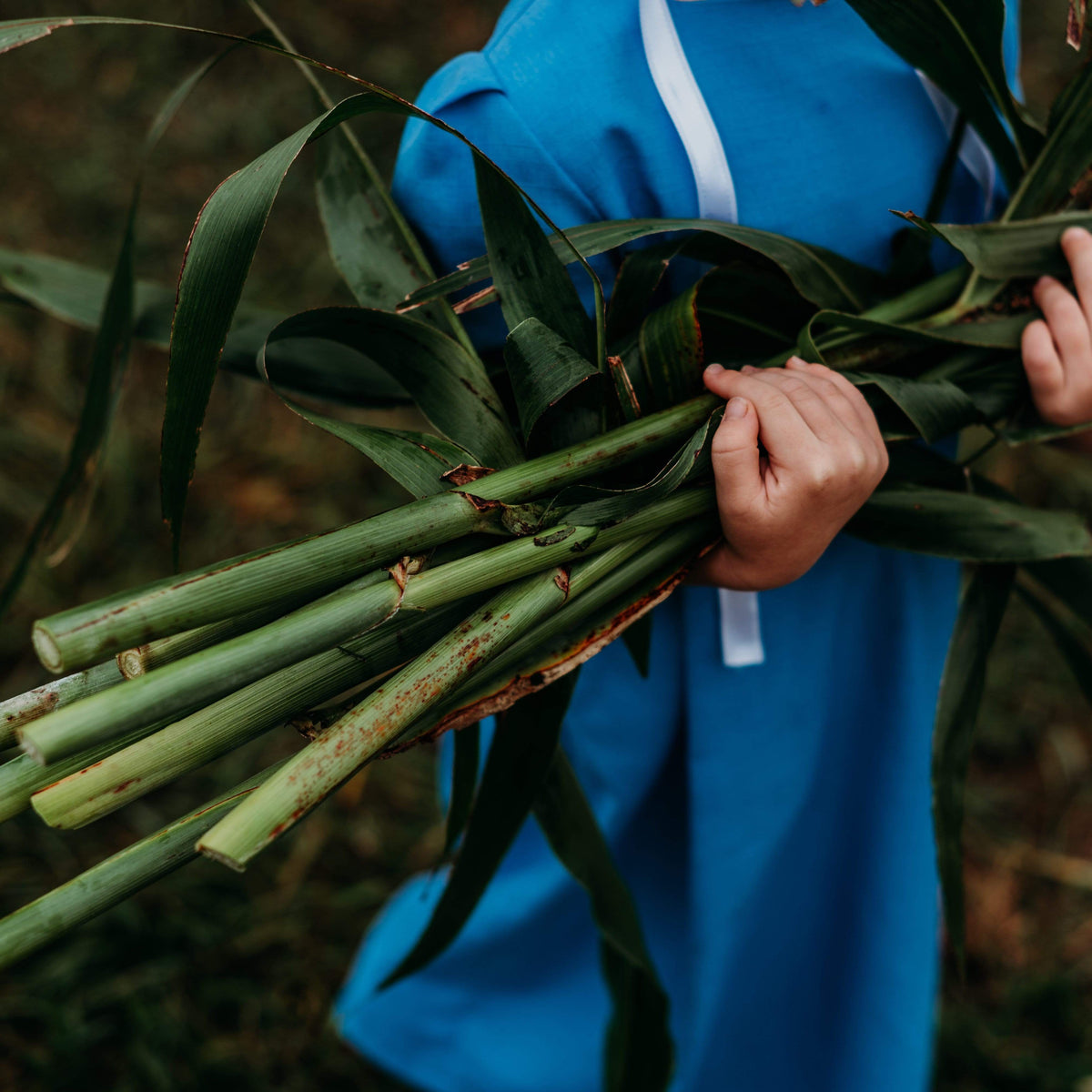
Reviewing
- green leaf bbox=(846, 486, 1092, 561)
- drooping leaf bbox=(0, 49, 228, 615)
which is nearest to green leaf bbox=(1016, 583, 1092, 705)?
green leaf bbox=(846, 486, 1092, 561)

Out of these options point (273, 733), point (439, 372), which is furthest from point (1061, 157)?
point (273, 733)

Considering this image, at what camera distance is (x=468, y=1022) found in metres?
1.09

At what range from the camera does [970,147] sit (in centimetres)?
64

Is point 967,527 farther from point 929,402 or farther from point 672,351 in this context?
point 672,351

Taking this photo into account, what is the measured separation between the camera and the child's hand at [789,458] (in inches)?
18.6

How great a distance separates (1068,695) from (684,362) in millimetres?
1272

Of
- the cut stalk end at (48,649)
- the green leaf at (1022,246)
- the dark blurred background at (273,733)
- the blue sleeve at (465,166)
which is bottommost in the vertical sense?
the dark blurred background at (273,733)

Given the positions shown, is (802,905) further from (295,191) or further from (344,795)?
(295,191)

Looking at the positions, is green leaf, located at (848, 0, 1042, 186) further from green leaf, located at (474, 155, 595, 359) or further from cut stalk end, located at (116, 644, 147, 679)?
cut stalk end, located at (116, 644, 147, 679)

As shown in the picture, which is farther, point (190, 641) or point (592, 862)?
point (592, 862)

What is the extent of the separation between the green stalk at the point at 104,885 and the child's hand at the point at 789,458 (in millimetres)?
276

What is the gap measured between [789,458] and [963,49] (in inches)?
12.1

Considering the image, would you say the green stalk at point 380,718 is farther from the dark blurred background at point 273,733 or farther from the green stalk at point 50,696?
the dark blurred background at point 273,733

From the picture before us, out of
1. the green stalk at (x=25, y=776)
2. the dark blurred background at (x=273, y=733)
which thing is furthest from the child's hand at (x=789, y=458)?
the dark blurred background at (x=273, y=733)
